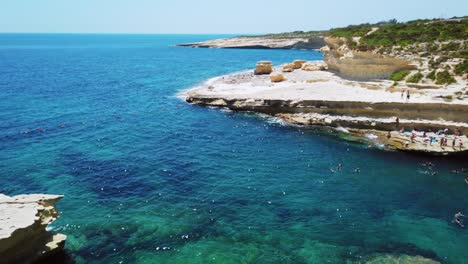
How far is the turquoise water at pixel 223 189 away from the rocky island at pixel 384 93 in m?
2.85

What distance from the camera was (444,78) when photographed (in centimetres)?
4738

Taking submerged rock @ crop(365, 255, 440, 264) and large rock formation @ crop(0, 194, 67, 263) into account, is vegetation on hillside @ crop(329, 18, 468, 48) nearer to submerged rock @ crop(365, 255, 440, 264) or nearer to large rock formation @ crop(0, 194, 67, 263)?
submerged rock @ crop(365, 255, 440, 264)

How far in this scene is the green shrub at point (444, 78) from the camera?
46.6m

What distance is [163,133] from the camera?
41969 mm

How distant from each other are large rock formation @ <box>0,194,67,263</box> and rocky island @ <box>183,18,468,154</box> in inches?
1178

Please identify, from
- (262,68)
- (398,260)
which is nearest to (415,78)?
(262,68)

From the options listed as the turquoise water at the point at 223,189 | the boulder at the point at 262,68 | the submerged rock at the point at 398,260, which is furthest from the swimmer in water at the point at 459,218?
the boulder at the point at 262,68

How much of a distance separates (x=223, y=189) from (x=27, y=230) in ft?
45.3

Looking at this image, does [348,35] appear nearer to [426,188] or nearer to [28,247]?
[426,188]

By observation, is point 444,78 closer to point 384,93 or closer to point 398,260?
point 384,93

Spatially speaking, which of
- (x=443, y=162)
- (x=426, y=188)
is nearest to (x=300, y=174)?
(x=426, y=188)

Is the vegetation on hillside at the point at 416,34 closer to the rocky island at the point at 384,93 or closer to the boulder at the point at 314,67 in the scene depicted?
the rocky island at the point at 384,93

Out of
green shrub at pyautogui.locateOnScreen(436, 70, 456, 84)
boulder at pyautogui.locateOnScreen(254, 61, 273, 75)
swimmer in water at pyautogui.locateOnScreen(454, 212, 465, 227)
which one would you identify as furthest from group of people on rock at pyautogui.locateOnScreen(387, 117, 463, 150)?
boulder at pyautogui.locateOnScreen(254, 61, 273, 75)

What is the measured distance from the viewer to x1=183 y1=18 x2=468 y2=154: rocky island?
125 feet
